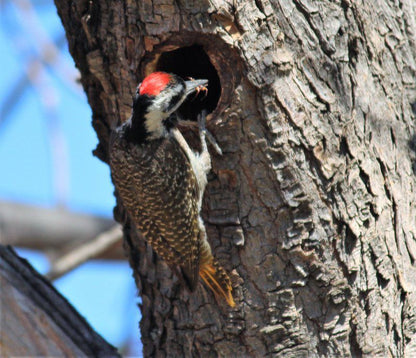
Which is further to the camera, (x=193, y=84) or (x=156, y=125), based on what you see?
(x=156, y=125)

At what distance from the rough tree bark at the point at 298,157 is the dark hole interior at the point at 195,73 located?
0.46m

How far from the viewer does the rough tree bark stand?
3301mm

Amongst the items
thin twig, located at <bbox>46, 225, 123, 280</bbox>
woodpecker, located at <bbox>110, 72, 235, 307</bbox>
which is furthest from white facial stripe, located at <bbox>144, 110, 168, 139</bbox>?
thin twig, located at <bbox>46, 225, 123, 280</bbox>

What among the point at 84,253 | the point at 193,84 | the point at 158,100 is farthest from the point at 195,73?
the point at 84,253

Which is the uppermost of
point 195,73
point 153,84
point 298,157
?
point 195,73

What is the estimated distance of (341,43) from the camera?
337cm

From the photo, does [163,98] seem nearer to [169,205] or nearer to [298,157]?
[169,205]

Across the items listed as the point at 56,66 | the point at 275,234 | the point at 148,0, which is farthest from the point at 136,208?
the point at 56,66

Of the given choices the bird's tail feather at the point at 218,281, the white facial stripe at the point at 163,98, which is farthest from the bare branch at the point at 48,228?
the bird's tail feather at the point at 218,281

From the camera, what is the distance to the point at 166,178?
411 cm

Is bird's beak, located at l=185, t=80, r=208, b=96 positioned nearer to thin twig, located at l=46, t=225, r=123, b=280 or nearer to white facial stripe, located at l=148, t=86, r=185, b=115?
white facial stripe, located at l=148, t=86, r=185, b=115

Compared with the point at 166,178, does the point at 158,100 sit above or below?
above

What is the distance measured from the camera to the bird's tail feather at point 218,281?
3537 mm

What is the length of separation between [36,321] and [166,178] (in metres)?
1.28
